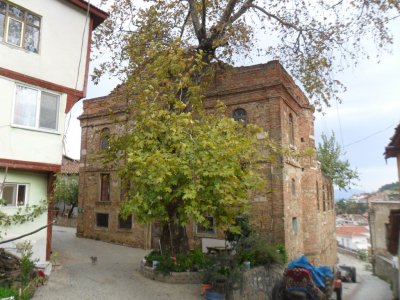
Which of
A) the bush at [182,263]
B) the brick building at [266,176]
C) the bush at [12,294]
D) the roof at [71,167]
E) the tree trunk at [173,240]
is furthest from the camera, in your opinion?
the roof at [71,167]

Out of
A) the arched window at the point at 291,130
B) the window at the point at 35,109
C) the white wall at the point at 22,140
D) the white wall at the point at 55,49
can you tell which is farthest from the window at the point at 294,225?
the window at the point at 35,109

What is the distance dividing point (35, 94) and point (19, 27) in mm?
2284

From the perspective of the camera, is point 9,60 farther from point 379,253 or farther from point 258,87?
point 379,253

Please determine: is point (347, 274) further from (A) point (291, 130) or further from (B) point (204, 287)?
(B) point (204, 287)

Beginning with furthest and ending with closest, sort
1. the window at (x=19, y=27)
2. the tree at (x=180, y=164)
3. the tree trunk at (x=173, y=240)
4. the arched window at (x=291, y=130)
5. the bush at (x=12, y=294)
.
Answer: the arched window at (x=291, y=130) → the tree trunk at (x=173, y=240) → the window at (x=19, y=27) → the tree at (x=180, y=164) → the bush at (x=12, y=294)

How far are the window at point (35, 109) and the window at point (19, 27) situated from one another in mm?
1535

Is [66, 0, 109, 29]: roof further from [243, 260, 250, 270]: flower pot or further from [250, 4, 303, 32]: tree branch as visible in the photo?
[243, 260, 250, 270]: flower pot

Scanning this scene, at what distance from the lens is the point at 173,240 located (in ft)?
43.7

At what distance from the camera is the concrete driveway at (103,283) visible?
999 centimetres

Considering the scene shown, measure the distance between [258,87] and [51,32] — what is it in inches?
368

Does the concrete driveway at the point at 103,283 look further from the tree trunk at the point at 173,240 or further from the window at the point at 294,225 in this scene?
the window at the point at 294,225

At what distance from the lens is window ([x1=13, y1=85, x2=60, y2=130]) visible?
436 inches

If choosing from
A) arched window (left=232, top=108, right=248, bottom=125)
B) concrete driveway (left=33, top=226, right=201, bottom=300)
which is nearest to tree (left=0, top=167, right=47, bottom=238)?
concrete driveway (left=33, top=226, right=201, bottom=300)

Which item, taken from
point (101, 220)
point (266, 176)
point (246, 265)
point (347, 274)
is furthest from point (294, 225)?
point (101, 220)
